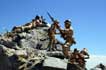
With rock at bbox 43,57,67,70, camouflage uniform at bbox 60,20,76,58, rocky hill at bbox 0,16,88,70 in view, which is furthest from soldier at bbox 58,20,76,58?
rock at bbox 43,57,67,70

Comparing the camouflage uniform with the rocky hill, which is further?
the camouflage uniform

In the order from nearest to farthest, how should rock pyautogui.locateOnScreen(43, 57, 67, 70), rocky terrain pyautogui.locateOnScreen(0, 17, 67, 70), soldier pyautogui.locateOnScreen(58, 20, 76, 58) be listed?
rock pyautogui.locateOnScreen(43, 57, 67, 70), rocky terrain pyautogui.locateOnScreen(0, 17, 67, 70), soldier pyautogui.locateOnScreen(58, 20, 76, 58)

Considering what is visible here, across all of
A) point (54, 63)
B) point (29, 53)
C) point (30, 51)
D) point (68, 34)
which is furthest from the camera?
point (68, 34)

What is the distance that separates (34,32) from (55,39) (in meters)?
3.49

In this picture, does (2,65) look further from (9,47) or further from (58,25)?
(58,25)

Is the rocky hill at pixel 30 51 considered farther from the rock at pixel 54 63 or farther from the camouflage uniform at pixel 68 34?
the camouflage uniform at pixel 68 34

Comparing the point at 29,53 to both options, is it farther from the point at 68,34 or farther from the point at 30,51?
the point at 68,34

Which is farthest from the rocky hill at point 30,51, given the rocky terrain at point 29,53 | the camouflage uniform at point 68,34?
the camouflage uniform at point 68,34

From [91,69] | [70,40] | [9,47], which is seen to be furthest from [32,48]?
[91,69]

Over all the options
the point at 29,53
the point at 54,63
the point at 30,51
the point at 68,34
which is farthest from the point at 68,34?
the point at 54,63

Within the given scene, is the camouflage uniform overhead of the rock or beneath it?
overhead

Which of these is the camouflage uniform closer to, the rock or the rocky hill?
the rocky hill

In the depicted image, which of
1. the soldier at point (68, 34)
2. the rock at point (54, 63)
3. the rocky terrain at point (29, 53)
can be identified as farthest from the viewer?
the soldier at point (68, 34)

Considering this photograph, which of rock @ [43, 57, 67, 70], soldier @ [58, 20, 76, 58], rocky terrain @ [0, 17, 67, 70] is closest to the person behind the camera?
rock @ [43, 57, 67, 70]
